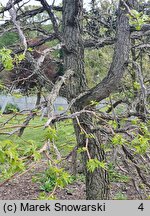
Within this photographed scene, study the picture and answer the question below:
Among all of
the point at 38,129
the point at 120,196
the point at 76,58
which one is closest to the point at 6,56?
the point at 76,58

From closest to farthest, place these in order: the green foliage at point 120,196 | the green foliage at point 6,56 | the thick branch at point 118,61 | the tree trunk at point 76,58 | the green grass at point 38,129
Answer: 1. the green grass at point 38,129
2. the green foliage at point 6,56
3. the thick branch at point 118,61
4. the tree trunk at point 76,58
5. the green foliage at point 120,196

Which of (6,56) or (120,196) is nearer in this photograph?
(6,56)

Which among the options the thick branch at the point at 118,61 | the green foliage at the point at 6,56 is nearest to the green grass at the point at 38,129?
the green foliage at the point at 6,56

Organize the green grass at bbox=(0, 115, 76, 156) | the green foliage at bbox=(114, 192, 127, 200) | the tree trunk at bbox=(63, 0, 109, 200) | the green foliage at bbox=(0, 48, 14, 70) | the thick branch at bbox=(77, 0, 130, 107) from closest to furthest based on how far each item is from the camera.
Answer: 1. the green grass at bbox=(0, 115, 76, 156)
2. the green foliage at bbox=(0, 48, 14, 70)
3. the thick branch at bbox=(77, 0, 130, 107)
4. the tree trunk at bbox=(63, 0, 109, 200)
5. the green foliage at bbox=(114, 192, 127, 200)

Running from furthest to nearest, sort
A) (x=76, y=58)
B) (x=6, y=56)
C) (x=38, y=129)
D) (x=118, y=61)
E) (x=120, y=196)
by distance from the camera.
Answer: (x=120, y=196) → (x=38, y=129) → (x=76, y=58) → (x=118, y=61) → (x=6, y=56)

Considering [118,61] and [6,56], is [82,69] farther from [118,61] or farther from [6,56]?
[6,56]

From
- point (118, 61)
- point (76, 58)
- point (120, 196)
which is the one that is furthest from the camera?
point (120, 196)

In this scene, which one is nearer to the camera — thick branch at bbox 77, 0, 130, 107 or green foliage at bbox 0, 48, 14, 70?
green foliage at bbox 0, 48, 14, 70

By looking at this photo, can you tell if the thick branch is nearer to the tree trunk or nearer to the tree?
the tree

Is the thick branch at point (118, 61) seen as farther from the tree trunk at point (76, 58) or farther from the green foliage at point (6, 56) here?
the green foliage at point (6, 56)

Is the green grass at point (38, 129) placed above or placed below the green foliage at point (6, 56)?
below

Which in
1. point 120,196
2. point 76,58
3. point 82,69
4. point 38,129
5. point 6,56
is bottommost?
point 120,196

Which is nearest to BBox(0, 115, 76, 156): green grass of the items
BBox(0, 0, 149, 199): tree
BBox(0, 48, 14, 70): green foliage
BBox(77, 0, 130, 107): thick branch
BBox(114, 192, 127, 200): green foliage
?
BBox(0, 0, 149, 199): tree

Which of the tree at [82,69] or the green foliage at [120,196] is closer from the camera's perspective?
the tree at [82,69]
